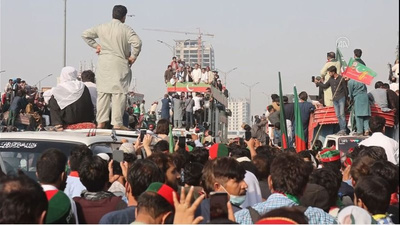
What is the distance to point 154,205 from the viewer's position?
5.07m

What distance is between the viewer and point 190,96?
118 feet

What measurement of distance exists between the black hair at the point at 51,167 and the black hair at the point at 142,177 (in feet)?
1.58

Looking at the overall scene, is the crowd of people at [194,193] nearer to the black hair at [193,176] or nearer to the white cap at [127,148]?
the black hair at [193,176]

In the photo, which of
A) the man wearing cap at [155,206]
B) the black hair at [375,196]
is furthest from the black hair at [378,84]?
the man wearing cap at [155,206]

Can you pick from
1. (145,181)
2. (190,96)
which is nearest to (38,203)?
(145,181)

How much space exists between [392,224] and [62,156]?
2284 mm

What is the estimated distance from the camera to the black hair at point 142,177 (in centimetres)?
605

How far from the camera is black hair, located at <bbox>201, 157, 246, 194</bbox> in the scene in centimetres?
640

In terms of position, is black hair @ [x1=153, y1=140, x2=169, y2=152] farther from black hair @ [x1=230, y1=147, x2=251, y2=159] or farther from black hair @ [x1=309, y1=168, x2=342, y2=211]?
black hair @ [x1=309, y1=168, x2=342, y2=211]

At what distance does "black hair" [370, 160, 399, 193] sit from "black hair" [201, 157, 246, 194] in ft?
3.94

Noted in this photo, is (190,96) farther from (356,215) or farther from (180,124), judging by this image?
(356,215)

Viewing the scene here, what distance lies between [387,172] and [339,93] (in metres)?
11.1

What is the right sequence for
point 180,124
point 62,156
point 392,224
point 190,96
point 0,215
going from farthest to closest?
1. point 190,96
2. point 180,124
3. point 62,156
4. point 392,224
5. point 0,215

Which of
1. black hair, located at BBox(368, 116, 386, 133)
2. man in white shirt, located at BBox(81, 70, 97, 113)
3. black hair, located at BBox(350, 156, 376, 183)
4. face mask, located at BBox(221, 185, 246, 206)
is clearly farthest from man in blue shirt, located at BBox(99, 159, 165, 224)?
man in white shirt, located at BBox(81, 70, 97, 113)
